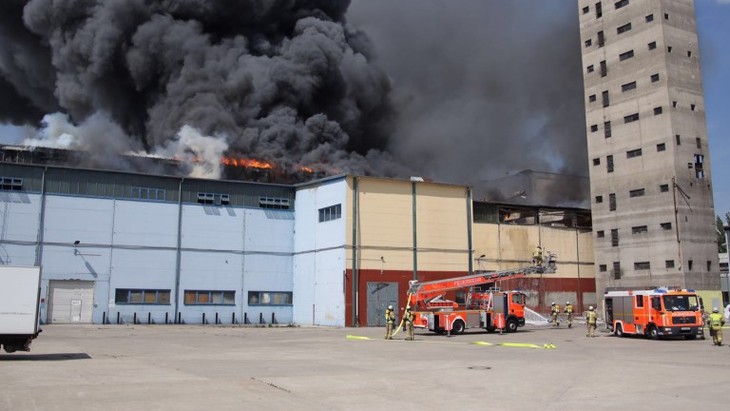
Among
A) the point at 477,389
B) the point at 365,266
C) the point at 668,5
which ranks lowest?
the point at 477,389

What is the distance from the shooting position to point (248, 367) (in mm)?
15391

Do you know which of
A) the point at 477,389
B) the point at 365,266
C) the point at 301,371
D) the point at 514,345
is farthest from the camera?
the point at 365,266

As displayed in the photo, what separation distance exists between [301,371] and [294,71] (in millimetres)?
47835

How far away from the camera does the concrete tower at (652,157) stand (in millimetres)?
50250

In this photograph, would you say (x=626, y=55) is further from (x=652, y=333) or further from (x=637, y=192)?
(x=652, y=333)

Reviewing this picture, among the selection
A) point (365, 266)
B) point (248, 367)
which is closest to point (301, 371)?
point (248, 367)

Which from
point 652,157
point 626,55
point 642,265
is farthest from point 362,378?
point 626,55

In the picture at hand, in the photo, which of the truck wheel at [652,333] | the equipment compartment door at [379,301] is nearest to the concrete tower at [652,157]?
the equipment compartment door at [379,301]

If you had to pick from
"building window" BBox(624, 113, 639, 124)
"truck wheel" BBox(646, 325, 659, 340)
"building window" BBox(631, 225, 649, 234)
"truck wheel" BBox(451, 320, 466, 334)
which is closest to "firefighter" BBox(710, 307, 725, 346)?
"truck wheel" BBox(646, 325, 659, 340)

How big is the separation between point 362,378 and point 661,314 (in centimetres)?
1808

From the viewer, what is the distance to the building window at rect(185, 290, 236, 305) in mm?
40531

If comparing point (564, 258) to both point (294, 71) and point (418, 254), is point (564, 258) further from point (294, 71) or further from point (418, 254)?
point (294, 71)

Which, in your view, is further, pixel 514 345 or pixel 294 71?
pixel 294 71

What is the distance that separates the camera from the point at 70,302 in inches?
1483
